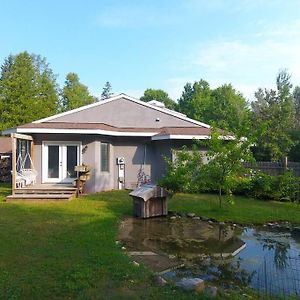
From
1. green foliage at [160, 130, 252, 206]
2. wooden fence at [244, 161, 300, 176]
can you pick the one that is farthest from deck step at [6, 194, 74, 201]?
wooden fence at [244, 161, 300, 176]

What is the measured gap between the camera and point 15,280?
474 cm

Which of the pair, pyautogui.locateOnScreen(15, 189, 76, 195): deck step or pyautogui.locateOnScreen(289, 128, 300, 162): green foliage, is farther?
pyautogui.locateOnScreen(289, 128, 300, 162): green foliage

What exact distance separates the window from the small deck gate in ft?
20.8

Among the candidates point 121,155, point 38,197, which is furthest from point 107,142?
point 38,197

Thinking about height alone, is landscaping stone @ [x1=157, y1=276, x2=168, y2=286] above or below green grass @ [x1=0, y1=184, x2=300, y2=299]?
below

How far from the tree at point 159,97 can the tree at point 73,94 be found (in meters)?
22.1

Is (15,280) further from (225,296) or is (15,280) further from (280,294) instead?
(280,294)

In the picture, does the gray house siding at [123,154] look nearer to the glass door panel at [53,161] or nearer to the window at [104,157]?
the window at [104,157]

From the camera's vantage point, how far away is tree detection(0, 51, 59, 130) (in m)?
34.9

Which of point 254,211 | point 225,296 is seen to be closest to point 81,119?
point 254,211

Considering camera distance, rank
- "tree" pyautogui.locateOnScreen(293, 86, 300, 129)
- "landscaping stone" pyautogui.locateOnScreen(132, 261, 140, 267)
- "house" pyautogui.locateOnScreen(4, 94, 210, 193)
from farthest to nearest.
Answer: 1. "tree" pyautogui.locateOnScreen(293, 86, 300, 129)
2. "house" pyautogui.locateOnScreen(4, 94, 210, 193)
3. "landscaping stone" pyautogui.locateOnScreen(132, 261, 140, 267)

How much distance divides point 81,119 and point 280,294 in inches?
584

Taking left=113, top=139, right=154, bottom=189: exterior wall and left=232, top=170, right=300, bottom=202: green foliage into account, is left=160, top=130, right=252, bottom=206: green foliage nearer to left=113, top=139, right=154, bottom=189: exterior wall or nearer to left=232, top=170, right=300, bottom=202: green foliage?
left=232, top=170, right=300, bottom=202: green foliage

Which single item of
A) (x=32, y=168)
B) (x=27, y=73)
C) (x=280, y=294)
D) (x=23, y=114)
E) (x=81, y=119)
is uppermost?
(x=27, y=73)
